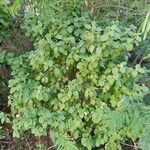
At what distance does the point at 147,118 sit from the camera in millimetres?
2369

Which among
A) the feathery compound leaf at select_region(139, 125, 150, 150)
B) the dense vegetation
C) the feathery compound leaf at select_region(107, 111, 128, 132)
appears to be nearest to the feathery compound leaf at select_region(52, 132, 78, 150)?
the dense vegetation

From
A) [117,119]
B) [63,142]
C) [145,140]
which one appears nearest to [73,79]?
[63,142]

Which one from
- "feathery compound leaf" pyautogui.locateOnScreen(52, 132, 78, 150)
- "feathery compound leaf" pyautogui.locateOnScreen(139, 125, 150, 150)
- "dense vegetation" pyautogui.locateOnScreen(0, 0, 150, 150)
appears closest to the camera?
"feathery compound leaf" pyautogui.locateOnScreen(139, 125, 150, 150)

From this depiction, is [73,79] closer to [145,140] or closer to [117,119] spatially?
→ [117,119]

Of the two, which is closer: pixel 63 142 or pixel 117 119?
pixel 117 119

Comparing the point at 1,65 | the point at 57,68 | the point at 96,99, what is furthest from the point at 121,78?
the point at 1,65

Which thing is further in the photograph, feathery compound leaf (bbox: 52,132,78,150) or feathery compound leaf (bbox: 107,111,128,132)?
feathery compound leaf (bbox: 52,132,78,150)

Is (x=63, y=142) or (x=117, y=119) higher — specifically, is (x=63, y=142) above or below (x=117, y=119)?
below

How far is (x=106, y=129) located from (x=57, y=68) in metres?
0.55

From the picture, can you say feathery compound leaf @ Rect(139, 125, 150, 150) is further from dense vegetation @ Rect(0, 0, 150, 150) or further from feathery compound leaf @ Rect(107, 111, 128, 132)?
dense vegetation @ Rect(0, 0, 150, 150)

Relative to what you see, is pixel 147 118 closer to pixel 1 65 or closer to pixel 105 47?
pixel 105 47

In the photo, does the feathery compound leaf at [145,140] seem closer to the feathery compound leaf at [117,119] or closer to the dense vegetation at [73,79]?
the feathery compound leaf at [117,119]

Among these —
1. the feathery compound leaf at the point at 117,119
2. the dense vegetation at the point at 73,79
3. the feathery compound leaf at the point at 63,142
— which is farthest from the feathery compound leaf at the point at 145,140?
the feathery compound leaf at the point at 63,142

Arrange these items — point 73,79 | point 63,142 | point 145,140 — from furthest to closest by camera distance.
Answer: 1. point 73,79
2. point 63,142
3. point 145,140
